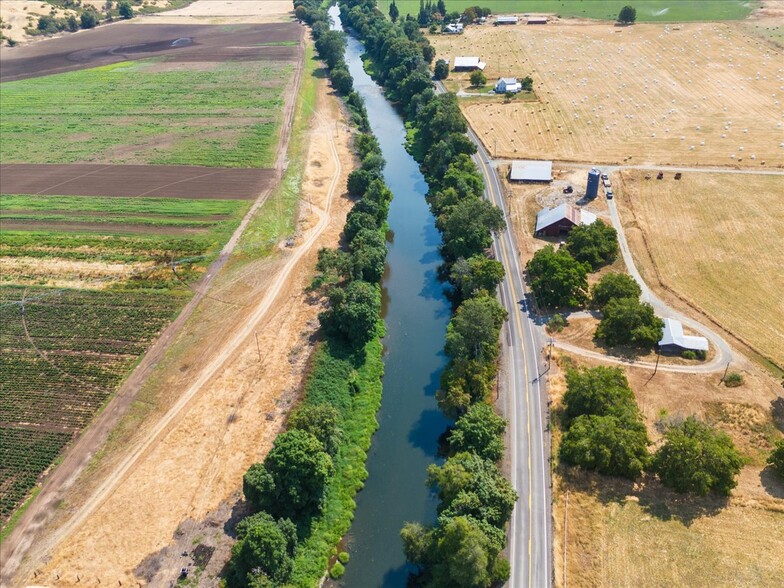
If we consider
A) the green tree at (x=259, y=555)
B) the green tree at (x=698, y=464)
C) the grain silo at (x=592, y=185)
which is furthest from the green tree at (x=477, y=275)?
the green tree at (x=259, y=555)

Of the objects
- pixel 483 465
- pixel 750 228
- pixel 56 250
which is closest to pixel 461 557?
pixel 483 465

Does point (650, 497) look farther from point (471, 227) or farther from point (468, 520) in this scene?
point (471, 227)

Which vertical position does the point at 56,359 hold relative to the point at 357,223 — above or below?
below

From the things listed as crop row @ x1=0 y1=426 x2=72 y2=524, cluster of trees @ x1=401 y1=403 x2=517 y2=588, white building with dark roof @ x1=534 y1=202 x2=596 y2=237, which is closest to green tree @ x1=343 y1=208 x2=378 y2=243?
white building with dark roof @ x1=534 y1=202 x2=596 y2=237

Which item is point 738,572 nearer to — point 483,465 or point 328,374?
point 483,465

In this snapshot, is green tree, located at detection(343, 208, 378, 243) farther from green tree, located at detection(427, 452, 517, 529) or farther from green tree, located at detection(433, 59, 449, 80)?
green tree, located at detection(433, 59, 449, 80)

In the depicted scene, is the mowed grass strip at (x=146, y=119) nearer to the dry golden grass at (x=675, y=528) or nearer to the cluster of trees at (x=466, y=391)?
the cluster of trees at (x=466, y=391)

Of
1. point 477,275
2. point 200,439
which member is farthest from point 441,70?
point 200,439
